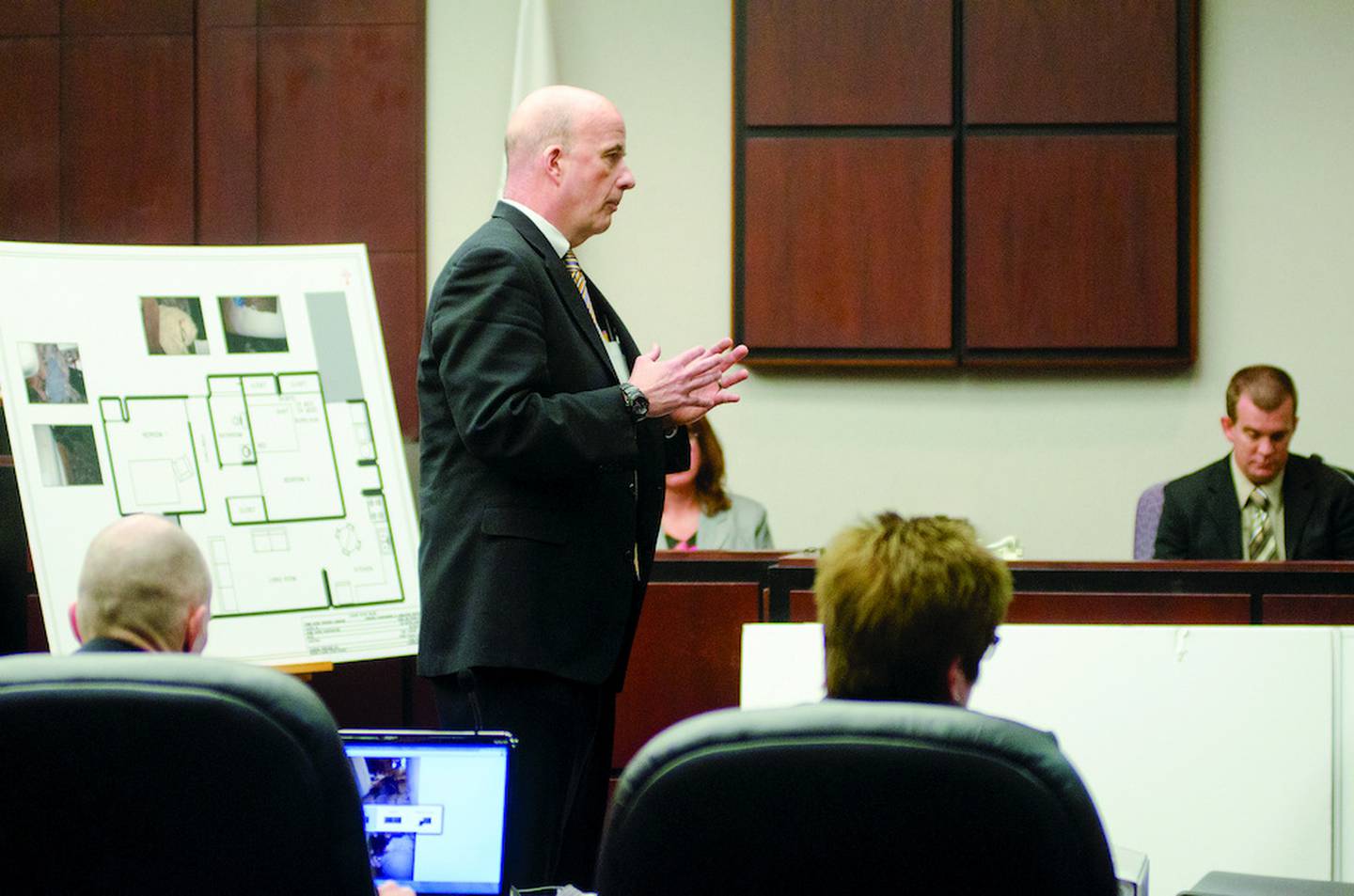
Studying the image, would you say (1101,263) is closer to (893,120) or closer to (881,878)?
(893,120)

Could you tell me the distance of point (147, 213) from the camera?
5.56 meters

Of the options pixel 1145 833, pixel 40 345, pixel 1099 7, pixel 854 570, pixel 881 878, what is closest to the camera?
pixel 881 878

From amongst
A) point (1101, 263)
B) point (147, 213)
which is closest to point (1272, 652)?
point (1101, 263)

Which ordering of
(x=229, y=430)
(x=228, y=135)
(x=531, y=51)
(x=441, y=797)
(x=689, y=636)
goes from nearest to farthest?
(x=441, y=797), (x=229, y=430), (x=689, y=636), (x=531, y=51), (x=228, y=135)

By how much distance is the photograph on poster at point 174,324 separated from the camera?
10.5ft

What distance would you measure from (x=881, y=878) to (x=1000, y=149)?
4588mm

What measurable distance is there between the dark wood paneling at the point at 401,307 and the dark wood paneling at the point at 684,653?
2354 mm

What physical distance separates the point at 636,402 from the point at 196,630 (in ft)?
2.32

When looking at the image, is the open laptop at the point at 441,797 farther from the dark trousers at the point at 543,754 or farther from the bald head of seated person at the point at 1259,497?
the bald head of seated person at the point at 1259,497

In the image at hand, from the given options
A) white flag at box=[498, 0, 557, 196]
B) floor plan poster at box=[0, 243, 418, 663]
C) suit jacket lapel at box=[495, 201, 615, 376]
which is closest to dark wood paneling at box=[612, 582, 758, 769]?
floor plan poster at box=[0, 243, 418, 663]

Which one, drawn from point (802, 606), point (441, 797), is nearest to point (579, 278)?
point (441, 797)

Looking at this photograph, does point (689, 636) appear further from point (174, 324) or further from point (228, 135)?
point (228, 135)

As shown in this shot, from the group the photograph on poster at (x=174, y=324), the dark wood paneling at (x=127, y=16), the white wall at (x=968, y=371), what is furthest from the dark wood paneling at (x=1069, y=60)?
the photograph on poster at (x=174, y=324)

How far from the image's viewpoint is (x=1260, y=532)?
13.8 ft
